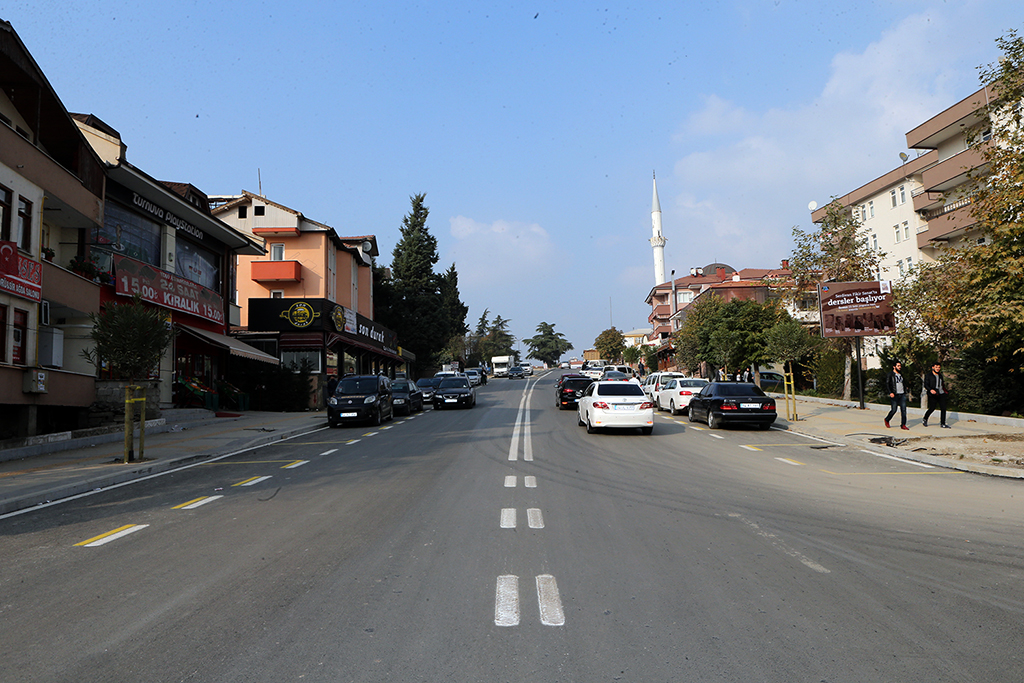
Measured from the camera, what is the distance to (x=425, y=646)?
3.99m

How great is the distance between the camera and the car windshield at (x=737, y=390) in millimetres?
20484

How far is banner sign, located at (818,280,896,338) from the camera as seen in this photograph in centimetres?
2448

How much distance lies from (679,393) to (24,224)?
21405 mm

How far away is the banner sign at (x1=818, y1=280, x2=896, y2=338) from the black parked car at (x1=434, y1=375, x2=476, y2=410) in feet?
50.3

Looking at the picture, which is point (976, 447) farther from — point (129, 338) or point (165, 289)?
point (165, 289)

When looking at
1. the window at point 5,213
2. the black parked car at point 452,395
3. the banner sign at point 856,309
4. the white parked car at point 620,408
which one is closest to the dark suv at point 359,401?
the black parked car at point 452,395

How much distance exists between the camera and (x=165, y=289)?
24625 mm

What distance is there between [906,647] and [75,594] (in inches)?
222

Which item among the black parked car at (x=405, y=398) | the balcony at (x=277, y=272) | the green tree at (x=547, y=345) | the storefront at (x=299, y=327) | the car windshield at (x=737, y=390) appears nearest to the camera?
the car windshield at (x=737, y=390)

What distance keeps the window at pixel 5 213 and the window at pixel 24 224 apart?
0.51 m

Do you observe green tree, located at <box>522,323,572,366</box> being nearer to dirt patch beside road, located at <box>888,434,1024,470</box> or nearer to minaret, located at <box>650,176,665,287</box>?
minaret, located at <box>650,176,665,287</box>

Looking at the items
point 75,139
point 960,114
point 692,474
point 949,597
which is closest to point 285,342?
point 75,139

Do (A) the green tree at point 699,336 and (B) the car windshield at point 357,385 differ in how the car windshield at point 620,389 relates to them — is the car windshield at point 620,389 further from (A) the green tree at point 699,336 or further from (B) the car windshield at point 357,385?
(A) the green tree at point 699,336

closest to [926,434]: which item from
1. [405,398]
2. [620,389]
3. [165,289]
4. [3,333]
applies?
[620,389]
